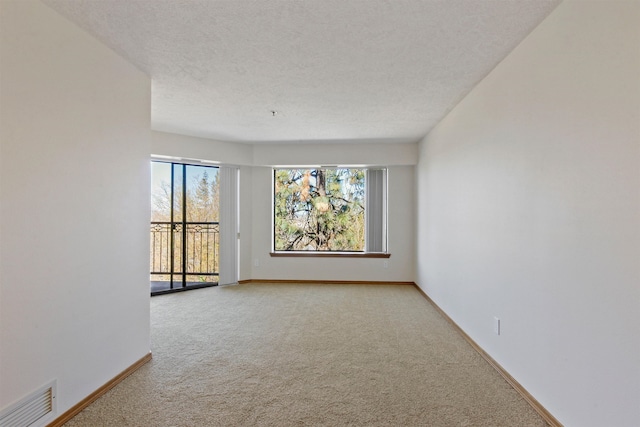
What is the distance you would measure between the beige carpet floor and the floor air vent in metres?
0.18

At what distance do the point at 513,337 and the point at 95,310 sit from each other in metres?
2.84

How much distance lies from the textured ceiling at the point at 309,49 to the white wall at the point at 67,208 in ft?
0.83

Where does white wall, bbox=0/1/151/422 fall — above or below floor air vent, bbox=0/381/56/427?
above

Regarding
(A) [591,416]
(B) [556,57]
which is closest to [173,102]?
(B) [556,57]

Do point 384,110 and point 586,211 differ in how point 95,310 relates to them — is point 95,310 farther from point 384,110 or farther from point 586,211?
point 384,110

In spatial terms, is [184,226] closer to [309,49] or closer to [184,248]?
[184,248]

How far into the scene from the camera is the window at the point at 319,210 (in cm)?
576

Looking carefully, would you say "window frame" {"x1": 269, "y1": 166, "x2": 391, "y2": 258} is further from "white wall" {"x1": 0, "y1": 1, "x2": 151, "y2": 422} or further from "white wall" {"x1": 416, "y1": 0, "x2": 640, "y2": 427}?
"white wall" {"x1": 0, "y1": 1, "x2": 151, "y2": 422}

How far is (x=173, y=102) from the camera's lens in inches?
128

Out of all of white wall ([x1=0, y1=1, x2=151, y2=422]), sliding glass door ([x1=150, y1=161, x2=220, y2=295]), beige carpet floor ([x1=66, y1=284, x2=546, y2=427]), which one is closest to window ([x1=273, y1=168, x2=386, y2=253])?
sliding glass door ([x1=150, y1=161, x2=220, y2=295])

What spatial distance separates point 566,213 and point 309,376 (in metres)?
1.95

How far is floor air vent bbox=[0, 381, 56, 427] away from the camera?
154 cm

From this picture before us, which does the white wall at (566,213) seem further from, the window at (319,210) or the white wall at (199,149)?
the white wall at (199,149)

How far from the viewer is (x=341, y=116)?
12.3ft
